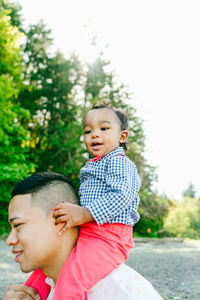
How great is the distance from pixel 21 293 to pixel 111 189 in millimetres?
821

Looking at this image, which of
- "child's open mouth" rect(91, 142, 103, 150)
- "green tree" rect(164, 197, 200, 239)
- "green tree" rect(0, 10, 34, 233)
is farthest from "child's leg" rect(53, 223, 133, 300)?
"green tree" rect(164, 197, 200, 239)

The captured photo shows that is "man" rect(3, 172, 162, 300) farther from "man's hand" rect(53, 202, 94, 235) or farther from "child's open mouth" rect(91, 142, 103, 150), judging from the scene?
"child's open mouth" rect(91, 142, 103, 150)

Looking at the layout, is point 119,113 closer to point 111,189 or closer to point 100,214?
point 111,189

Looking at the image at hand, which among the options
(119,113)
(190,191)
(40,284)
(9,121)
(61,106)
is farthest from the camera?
(190,191)

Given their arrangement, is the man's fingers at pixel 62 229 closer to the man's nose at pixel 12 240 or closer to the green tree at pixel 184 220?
the man's nose at pixel 12 240

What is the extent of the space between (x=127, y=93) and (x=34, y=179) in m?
18.6

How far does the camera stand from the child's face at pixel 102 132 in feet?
7.09

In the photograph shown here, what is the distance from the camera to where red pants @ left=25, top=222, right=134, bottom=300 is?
5.27 feet

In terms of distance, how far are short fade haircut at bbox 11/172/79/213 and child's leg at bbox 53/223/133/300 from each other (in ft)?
0.74

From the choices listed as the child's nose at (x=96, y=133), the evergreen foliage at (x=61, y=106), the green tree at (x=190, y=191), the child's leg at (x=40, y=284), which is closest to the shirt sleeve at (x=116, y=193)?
the child's nose at (x=96, y=133)

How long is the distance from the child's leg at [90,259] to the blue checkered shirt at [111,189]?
0.25 ft

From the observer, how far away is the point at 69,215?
169 cm

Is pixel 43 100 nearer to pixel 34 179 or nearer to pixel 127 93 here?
pixel 127 93

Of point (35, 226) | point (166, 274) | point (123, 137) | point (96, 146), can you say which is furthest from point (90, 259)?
point (166, 274)
